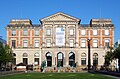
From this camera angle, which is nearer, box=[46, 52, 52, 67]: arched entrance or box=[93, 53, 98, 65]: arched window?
box=[46, 52, 52, 67]: arched entrance

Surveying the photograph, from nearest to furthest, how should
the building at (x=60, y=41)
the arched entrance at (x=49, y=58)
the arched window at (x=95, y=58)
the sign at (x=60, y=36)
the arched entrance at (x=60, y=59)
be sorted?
the building at (x=60, y=41)
the arched entrance at (x=49, y=58)
the arched window at (x=95, y=58)
the arched entrance at (x=60, y=59)
the sign at (x=60, y=36)

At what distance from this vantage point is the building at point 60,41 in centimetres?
12156

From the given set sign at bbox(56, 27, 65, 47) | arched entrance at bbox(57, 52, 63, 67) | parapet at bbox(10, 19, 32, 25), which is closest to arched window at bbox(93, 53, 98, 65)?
arched entrance at bbox(57, 52, 63, 67)

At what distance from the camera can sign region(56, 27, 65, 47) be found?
4844 inches

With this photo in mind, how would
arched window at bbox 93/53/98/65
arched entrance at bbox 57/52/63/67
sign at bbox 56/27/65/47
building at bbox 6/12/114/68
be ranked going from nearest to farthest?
building at bbox 6/12/114/68 < arched window at bbox 93/53/98/65 < arched entrance at bbox 57/52/63/67 < sign at bbox 56/27/65/47

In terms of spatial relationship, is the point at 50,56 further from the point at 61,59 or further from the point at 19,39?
A: the point at 19,39

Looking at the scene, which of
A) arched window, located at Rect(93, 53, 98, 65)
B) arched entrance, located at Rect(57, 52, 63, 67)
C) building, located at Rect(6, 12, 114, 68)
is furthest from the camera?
arched entrance, located at Rect(57, 52, 63, 67)

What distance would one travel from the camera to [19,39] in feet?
410

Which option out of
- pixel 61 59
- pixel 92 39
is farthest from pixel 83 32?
pixel 61 59

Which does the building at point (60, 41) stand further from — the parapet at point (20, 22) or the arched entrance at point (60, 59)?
the parapet at point (20, 22)

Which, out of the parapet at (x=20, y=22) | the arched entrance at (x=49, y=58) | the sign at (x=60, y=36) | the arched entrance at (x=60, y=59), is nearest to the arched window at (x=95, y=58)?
the arched entrance at (x=60, y=59)

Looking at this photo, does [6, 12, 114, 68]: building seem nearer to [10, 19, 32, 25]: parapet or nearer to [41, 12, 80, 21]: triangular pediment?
[41, 12, 80, 21]: triangular pediment

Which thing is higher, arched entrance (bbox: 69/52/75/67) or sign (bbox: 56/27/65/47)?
sign (bbox: 56/27/65/47)

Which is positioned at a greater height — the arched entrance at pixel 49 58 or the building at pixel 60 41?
the building at pixel 60 41
